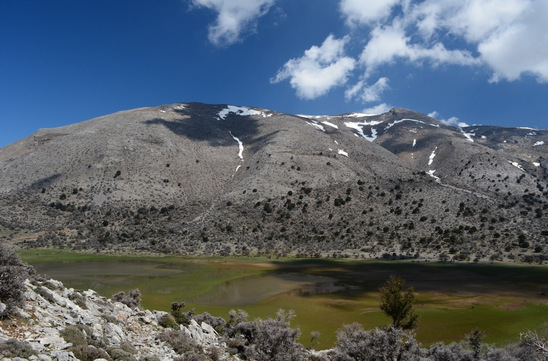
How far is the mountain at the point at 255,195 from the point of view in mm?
78875

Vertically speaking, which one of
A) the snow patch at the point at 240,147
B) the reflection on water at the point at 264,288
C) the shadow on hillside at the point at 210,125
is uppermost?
the shadow on hillside at the point at 210,125

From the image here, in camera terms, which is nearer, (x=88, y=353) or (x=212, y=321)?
(x=88, y=353)

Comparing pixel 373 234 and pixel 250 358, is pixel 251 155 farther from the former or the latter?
pixel 250 358

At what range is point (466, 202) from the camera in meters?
93.4

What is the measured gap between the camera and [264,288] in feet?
130

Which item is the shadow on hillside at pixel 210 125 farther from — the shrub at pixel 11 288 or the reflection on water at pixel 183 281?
the shrub at pixel 11 288

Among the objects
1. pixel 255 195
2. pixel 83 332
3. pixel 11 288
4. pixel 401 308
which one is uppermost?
pixel 255 195

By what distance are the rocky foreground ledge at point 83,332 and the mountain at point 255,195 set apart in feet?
186

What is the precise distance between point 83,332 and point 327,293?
94.3 feet

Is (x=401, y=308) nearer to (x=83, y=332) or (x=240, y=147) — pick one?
(x=83, y=332)

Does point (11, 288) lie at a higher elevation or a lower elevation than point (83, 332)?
higher

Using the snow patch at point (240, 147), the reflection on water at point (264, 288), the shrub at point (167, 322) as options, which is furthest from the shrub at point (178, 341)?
the snow patch at point (240, 147)

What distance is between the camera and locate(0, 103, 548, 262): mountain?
78875 millimetres

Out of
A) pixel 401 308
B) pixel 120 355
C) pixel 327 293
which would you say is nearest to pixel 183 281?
pixel 327 293
